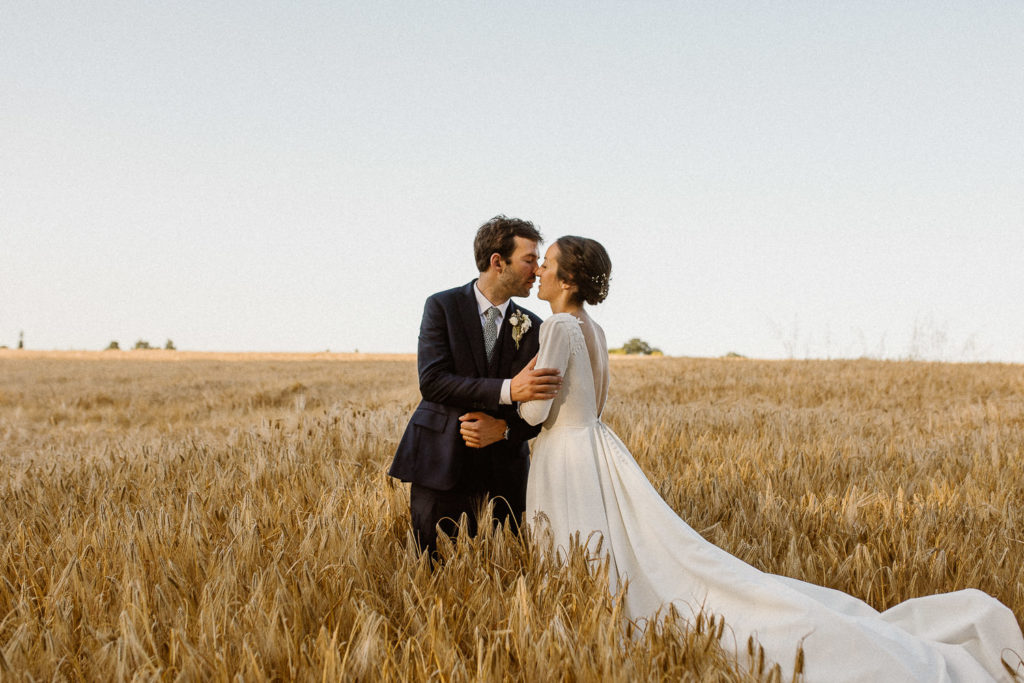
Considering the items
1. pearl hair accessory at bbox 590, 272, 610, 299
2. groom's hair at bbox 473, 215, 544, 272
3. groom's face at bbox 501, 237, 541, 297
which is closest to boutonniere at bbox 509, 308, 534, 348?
groom's face at bbox 501, 237, 541, 297

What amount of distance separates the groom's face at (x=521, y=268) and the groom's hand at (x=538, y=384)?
524mm

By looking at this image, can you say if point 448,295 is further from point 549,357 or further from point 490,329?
point 549,357

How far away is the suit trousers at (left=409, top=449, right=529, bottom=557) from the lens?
129 inches

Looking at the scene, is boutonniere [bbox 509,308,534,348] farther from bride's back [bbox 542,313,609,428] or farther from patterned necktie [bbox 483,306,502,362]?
bride's back [bbox 542,313,609,428]

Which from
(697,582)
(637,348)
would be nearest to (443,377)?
(697,582)

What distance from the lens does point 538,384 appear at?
2775 mm

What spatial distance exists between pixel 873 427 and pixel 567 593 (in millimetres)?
7042

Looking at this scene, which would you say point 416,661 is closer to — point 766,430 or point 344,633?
point 344,633

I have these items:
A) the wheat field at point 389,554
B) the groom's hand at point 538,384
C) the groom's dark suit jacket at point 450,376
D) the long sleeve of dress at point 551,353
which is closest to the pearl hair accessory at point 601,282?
the long sleeve of dress at point 551,353

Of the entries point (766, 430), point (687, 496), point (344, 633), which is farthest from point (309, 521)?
point (766, 430)

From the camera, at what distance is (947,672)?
91.2 inches

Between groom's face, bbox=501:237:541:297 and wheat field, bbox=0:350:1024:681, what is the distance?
3.97 feet

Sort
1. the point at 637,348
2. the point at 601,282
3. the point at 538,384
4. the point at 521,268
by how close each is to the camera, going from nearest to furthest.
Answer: the point at 538,384, the point at 601,282, the point at 521,268, the point at 637,348

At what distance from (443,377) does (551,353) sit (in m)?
0.58
